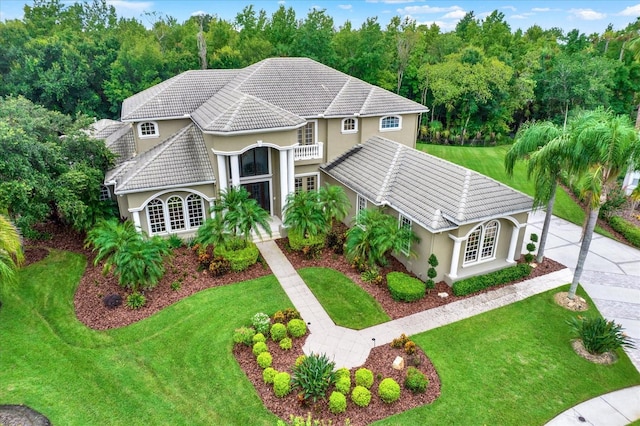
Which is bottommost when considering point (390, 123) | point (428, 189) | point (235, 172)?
point (235, 172)

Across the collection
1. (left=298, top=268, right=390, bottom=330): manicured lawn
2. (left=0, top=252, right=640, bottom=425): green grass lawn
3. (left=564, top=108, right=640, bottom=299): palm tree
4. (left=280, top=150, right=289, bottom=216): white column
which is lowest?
(left=0, top=252, right=640, bottom=425): green grass lawn

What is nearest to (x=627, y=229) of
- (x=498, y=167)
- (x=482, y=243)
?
(x=482, y=243)

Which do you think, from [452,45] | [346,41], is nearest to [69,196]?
[346,41]

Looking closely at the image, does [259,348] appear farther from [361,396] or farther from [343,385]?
[361,396]

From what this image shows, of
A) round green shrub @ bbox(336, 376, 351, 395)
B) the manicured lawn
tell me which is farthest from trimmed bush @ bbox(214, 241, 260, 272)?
round green shrub @ bbox(336, 376, 351, 395)

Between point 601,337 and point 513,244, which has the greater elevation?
point 513,244

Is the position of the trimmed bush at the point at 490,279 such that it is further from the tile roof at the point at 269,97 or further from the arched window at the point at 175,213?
the arched window at the point at 175,213

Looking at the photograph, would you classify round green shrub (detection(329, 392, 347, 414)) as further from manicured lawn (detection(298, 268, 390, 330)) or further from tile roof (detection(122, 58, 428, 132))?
tile roof (detection(122, 58, 428, 132))
